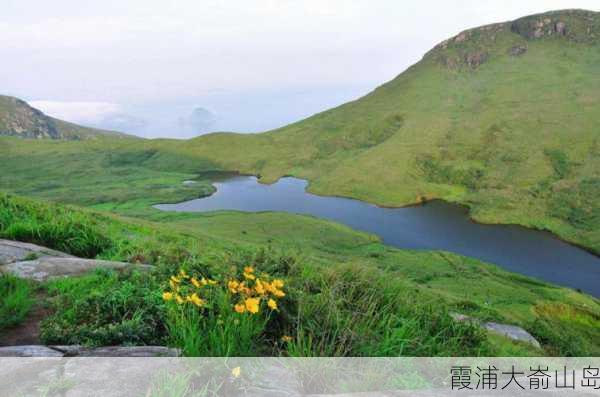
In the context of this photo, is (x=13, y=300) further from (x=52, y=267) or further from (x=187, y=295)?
(x=187, y=295)

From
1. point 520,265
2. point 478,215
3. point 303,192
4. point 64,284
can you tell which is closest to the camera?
point 64,284

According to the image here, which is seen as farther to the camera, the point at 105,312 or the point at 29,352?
the point at 105,312

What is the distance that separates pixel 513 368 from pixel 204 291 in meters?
4.45

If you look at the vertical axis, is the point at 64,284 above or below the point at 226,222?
above

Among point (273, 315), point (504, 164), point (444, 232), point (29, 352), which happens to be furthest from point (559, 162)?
point (29, 352)

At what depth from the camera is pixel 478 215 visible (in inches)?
4564

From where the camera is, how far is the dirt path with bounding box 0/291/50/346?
5359 mm

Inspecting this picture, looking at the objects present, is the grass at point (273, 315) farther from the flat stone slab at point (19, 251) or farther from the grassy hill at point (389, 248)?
the flat stone slab at point (19, 251)

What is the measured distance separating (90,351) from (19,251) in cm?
556

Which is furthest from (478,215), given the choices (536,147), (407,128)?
(407,128)

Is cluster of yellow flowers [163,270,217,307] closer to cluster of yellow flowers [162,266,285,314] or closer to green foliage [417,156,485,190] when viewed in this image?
cluster of yellow flowers [162,266,285,314]

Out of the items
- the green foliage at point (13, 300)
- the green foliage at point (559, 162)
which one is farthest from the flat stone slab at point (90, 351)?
the green foliage at point (559, 162)

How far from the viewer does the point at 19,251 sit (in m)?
8.80

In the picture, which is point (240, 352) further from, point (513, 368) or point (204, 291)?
point (513, 368)
